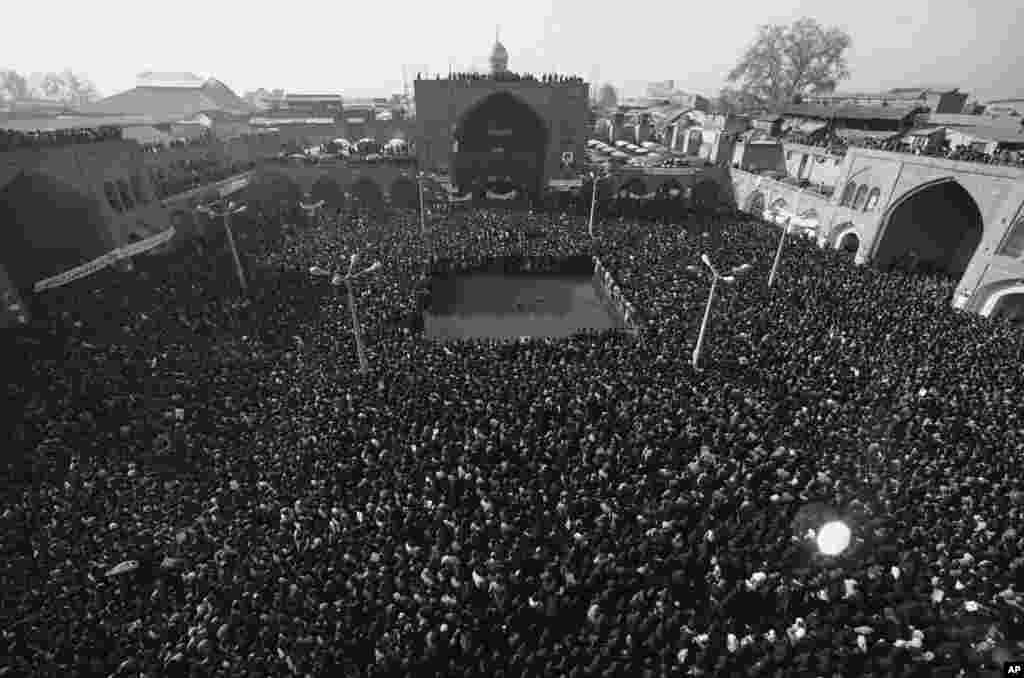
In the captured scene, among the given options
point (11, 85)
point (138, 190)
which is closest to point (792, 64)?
point (138, 190)

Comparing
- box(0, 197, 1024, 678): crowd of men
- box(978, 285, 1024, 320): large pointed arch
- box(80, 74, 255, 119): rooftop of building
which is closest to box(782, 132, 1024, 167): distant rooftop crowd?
box(978, 285, 1024, 320): large pointed arch

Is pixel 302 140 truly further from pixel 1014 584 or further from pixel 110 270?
pixel 1014 584

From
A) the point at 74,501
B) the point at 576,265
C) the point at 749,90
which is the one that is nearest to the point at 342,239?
the point at 576,265

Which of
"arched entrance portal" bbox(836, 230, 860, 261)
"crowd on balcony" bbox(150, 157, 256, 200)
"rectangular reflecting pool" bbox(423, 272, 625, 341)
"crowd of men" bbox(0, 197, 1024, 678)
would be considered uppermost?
"crowd on balcony" bbox(150, 157, 256, 200)

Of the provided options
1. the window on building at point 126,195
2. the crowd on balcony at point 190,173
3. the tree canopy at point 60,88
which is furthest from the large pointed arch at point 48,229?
the tree canopy at point 60,88

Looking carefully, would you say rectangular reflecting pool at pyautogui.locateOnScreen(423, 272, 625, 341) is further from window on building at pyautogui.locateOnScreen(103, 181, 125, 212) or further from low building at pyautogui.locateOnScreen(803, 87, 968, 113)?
low building at pyautogui.locateOnScreen(803, 87, 968, 113)

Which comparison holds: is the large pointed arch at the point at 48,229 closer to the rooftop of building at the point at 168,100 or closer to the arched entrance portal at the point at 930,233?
the rooftop of building at the point at 168,100
